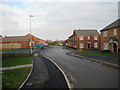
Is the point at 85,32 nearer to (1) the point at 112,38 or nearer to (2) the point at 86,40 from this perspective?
(2) the point at 86,40

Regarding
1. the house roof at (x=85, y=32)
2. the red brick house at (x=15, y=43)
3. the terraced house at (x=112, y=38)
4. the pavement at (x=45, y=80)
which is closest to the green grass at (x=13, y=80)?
the pavement at (x=45, y=80)

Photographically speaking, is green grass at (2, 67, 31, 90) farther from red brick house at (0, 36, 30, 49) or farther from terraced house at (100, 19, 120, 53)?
red brick house at (0, 36, 30, 49)

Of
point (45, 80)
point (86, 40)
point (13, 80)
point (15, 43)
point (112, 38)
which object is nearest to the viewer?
point (13, 80)

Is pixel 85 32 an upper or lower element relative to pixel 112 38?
upper

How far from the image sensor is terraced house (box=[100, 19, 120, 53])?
23533 mm

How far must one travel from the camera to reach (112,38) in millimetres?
24219

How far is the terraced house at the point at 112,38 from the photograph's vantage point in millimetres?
23533

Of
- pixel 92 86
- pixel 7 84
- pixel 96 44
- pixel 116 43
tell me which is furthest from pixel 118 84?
pixel 96 44

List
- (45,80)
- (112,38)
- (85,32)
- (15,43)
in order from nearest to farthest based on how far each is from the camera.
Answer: (45,80)
(112,38)
(85,32)
(15,43)

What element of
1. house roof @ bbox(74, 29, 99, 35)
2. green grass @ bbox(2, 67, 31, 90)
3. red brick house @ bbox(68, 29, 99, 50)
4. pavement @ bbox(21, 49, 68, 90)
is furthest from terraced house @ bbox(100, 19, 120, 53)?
green grass @ bbox(2, 67, 31, 90)

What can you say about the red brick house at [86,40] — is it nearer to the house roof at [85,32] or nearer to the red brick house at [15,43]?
the house roof at [85,32]

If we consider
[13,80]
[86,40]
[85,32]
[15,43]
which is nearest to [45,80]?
[13,80]

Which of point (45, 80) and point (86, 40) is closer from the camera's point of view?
point (45, 80)

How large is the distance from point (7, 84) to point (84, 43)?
39680mm
